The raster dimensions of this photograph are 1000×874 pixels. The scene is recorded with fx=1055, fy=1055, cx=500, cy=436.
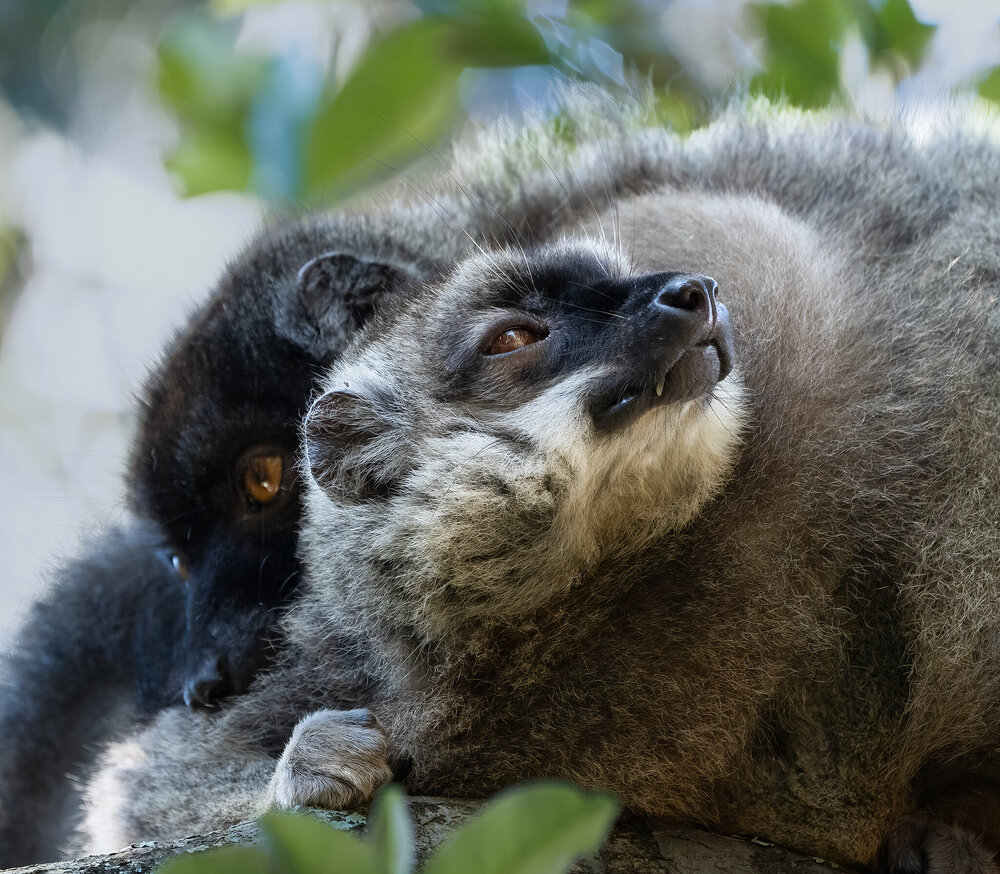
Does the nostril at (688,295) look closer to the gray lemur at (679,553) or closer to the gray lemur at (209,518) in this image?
the gray lemur at (679,553)

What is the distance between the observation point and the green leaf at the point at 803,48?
11.1 ft

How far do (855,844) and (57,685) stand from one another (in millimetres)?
2722

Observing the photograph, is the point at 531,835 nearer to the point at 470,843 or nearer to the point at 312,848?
the point at 470,843

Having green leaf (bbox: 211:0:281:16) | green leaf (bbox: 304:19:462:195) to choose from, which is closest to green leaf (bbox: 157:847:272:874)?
green leaf (bbox: 304:19:462:195)

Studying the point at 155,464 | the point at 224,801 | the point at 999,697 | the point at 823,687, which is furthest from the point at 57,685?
the point at 999,697

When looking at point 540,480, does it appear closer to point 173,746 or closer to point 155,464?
point 173,746

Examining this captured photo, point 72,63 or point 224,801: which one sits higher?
point 72,63

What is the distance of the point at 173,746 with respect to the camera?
280 centimetres

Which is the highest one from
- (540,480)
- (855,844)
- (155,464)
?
(155,464)

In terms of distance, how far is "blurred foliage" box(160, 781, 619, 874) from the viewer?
37.4 inches

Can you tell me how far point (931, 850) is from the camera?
2.06m

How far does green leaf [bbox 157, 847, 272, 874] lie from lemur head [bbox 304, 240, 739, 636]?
3.94ft

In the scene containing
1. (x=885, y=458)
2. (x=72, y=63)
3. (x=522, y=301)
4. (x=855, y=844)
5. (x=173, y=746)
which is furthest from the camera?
(x=72, y=63)

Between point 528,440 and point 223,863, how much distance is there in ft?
4.31
